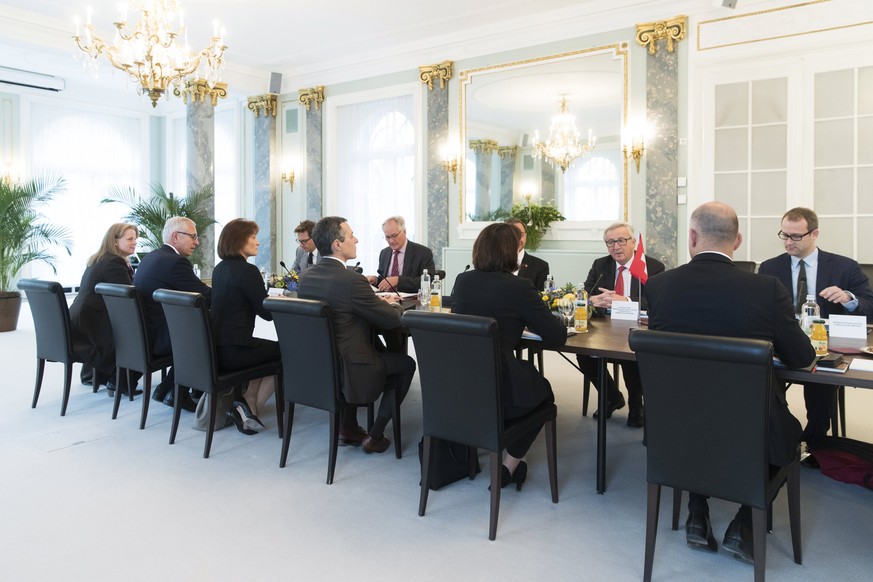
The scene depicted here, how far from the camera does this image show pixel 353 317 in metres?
3.28

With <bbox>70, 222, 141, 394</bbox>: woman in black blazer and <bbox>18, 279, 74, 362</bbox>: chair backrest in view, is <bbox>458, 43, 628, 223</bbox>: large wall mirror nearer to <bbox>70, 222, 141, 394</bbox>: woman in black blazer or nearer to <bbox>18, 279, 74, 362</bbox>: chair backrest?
<bbox>70, 222, 141, 394</bbox>: woman in black blazer

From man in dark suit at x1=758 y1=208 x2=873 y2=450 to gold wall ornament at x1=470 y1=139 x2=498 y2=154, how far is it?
417 centimetres

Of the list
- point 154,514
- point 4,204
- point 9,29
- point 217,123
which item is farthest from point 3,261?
point 154,514

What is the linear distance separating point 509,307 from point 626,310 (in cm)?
Result: 117

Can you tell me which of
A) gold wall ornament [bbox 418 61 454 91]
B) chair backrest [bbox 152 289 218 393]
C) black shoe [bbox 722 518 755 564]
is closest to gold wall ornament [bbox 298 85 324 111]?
gold wall ornament [bbox 418 61 454 91]

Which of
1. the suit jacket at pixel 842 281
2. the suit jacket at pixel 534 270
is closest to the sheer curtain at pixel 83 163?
the suit jacket at pixel 534 270

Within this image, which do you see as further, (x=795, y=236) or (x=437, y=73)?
(x=437, y=73)

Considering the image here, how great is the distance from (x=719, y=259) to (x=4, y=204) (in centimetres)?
821

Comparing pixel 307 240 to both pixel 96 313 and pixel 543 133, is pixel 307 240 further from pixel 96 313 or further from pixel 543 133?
pixel 543 133

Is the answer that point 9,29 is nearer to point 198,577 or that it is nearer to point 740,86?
point 198,577

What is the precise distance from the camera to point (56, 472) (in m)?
3.29

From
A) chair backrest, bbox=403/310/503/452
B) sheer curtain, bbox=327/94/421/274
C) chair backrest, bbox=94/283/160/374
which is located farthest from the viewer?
sheer curtain, bbox=327/94/421/274

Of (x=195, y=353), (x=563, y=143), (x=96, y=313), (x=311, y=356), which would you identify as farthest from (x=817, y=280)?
(x=96, y=313)

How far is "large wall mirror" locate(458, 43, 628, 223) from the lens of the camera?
6.57 metres
